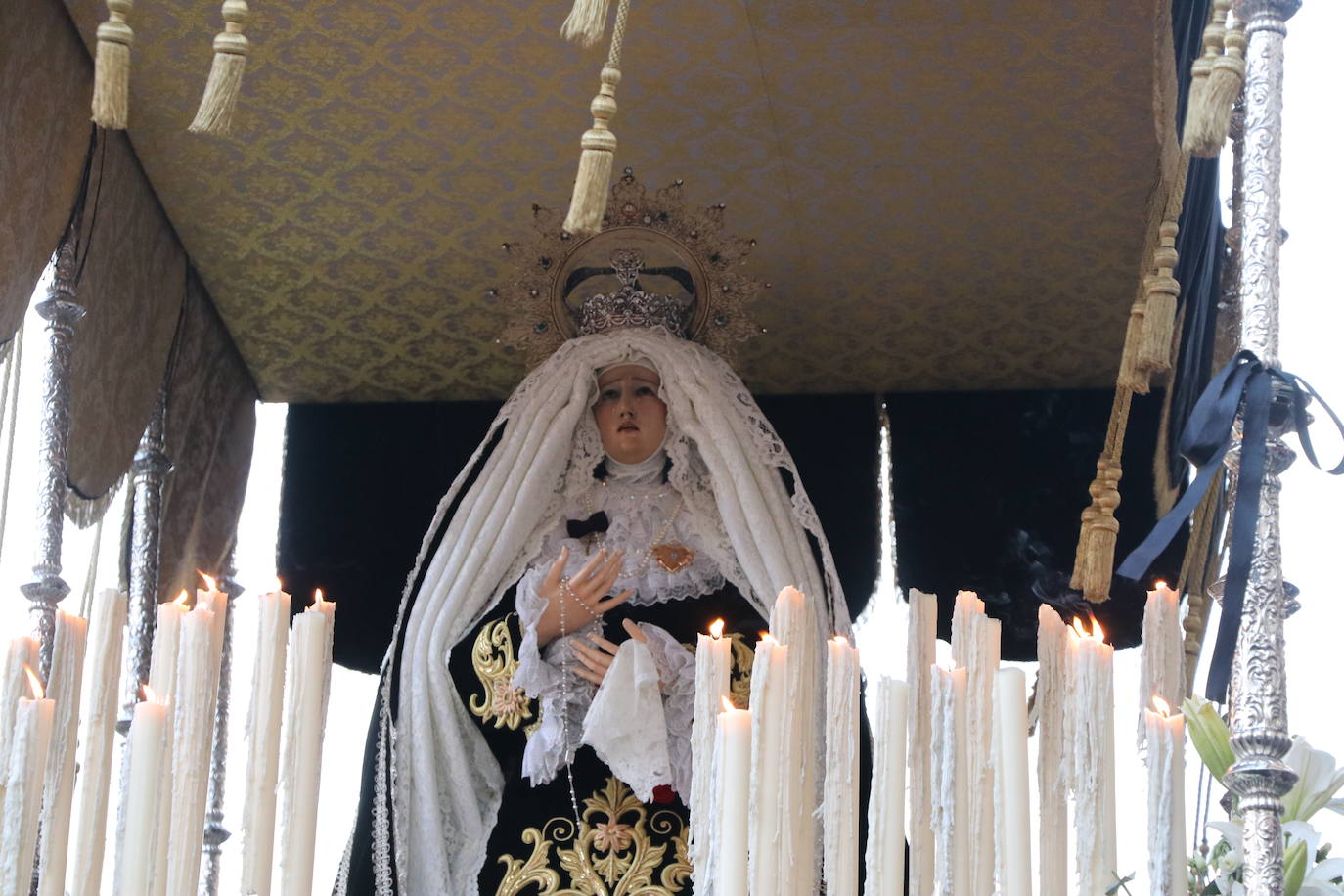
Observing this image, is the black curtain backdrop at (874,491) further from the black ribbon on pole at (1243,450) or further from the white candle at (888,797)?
the white candle at (888,797)

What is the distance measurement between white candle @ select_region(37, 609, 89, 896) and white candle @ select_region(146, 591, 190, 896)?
0.08m

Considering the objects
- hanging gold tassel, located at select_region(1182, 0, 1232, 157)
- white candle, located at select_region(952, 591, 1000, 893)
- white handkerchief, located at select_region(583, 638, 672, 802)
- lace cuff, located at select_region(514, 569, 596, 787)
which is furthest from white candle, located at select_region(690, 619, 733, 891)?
lace cuff, located at select_region(514, 569, 596, 787)

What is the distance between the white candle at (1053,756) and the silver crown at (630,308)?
7.58ft

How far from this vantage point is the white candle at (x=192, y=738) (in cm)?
271

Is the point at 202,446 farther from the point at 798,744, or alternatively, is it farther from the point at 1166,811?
the point at 1166,811

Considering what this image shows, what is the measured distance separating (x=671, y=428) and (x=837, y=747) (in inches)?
91.9

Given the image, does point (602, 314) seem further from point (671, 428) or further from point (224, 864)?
point (224, 864)

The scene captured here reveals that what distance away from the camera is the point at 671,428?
16.2 ft

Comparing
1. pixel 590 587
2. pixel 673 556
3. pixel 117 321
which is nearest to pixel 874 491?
pixel 673 556

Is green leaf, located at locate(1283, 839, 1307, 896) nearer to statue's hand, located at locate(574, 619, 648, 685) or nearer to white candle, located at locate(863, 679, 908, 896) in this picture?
white candle, located at locate(863, 679, 908, 896)

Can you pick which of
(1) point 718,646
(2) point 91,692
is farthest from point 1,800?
(1) point 718,646

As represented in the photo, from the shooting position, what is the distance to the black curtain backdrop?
575 cm

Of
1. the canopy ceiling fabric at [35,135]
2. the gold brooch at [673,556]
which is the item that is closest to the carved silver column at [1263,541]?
the gold brooch at [673,556]

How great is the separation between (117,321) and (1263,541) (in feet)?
9.95
